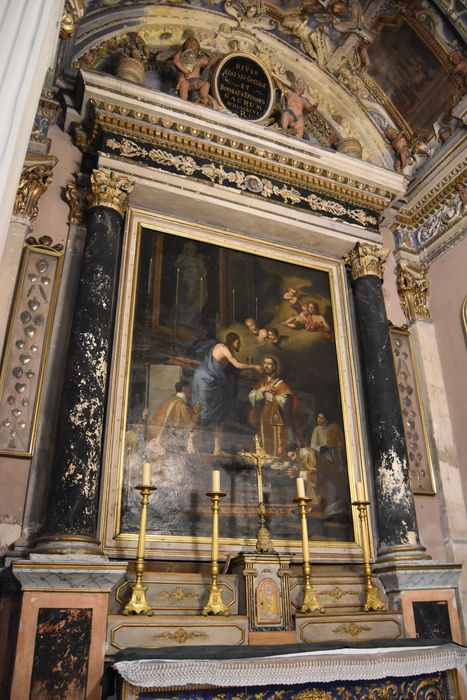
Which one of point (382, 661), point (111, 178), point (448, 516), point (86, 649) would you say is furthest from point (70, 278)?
point (448, 516)

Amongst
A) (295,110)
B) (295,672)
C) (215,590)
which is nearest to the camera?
(295,672)

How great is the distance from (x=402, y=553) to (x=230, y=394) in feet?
7.36

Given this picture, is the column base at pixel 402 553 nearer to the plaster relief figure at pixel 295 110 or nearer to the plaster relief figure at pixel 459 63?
the plaster relief figure at pixel 295 110

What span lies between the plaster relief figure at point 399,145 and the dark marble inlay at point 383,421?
7.06 feet

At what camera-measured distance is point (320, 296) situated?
23.3ft

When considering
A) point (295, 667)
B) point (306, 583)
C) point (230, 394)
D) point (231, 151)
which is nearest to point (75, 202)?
point (231, 151)

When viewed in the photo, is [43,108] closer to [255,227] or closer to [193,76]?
[193,76]

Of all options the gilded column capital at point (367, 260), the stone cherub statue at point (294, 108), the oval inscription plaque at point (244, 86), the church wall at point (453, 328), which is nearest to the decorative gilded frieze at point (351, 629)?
the church wall at point (453, 328)

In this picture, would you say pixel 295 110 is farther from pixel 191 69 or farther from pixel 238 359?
pixel 238 359

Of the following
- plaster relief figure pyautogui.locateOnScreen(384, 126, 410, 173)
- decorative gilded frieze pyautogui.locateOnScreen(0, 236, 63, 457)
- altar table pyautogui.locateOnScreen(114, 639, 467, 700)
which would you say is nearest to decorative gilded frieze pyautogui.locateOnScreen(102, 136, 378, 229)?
plaster relief figure pyautogui.locateOnScreen(384, 126, 410, 173)

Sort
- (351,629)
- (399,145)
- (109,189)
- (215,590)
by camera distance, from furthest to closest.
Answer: (399,145) < (109,189) < (351,629) < (215,590)

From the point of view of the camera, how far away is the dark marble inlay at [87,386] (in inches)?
184

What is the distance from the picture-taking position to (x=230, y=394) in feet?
19.7

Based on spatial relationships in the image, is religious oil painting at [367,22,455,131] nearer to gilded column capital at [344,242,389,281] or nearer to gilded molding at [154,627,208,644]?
gilded column capital at [344,242,389,281]
